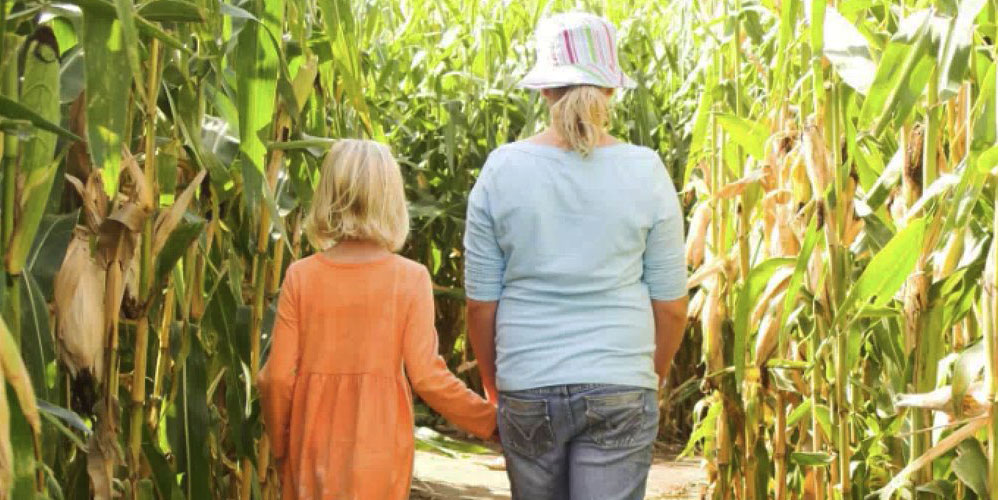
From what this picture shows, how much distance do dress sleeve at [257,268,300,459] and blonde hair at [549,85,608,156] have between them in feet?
1.78

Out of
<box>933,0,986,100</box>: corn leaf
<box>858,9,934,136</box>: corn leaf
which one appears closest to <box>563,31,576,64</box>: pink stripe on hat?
<box>858,9,934,136</box>: corn leaf

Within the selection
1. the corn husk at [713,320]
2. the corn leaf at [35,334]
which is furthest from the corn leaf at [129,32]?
the corn husk at [713,320]

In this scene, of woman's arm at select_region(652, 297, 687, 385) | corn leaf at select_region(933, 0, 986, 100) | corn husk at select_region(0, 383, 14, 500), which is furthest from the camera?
woman's arm at select_region(652, 297, 687, 385)

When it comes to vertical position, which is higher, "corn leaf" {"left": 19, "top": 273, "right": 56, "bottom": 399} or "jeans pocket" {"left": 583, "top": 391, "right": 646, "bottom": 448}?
"corn leaf" {"left": 19, "top": 273, "right": 56, "bottom": 399}

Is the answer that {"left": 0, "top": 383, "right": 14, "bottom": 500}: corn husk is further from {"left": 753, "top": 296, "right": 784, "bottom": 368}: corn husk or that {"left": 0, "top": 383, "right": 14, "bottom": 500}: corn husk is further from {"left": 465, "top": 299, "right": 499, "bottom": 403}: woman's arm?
{"left": 753, "top": 296, "right": 784, "bottom": 368}: corn husk

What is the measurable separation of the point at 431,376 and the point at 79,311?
2.47ft

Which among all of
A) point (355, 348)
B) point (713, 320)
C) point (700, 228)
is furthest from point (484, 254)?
point (700, 228)

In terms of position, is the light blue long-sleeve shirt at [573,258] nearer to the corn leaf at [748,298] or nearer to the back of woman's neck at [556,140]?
the back of woman's neck at [556,140]

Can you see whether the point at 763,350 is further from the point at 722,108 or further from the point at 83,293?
the point at 83,293

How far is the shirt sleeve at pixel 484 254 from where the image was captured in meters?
2.54

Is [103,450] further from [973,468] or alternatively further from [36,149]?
[973,468]

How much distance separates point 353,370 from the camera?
2553mm

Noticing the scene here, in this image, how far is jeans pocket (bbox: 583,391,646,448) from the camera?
238 centimetres

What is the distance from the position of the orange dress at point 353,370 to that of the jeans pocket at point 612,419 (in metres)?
0.26
